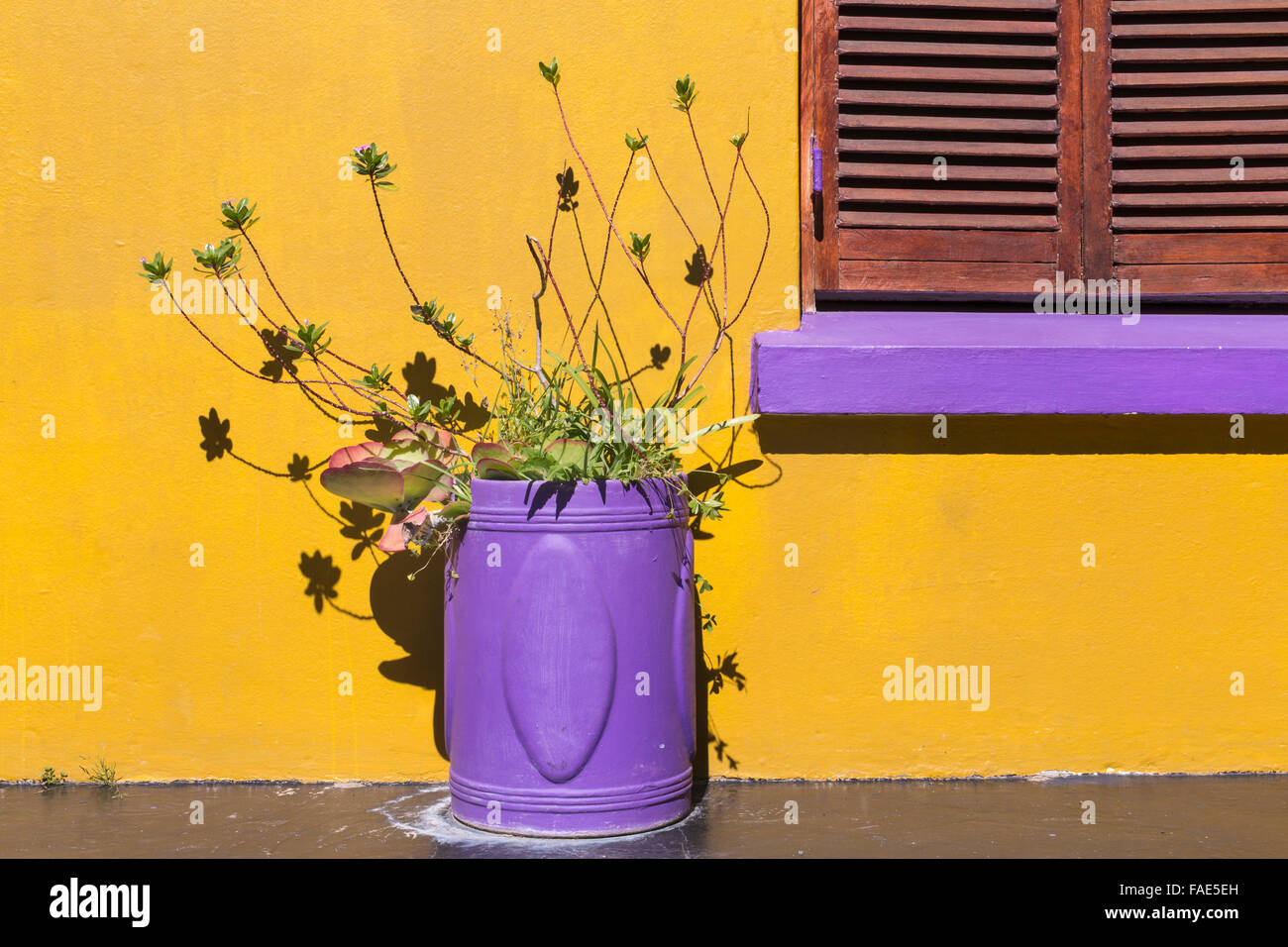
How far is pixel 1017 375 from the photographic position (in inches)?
142

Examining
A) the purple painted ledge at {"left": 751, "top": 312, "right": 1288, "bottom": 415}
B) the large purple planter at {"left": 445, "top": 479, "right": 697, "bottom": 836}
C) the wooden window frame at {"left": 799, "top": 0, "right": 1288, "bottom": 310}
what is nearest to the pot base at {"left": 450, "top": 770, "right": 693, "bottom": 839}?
the large purple planter at {"left": 445, "top": 479, "right": 697, "bottom": 836}

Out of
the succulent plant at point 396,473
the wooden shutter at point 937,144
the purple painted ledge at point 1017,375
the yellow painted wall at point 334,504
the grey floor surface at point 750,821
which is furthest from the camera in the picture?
the wooden shutter at point 937,144

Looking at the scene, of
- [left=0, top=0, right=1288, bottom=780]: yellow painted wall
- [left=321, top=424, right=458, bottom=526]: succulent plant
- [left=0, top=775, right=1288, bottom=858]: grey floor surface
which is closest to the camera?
[left=0, top=775, right=1288, bottom=858]: grey floor surface

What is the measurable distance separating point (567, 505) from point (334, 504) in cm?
100

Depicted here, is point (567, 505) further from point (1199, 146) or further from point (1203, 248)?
point (1199, 146)

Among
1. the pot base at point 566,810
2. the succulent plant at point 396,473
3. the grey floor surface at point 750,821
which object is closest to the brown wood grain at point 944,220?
the succulent plant at point 396,473

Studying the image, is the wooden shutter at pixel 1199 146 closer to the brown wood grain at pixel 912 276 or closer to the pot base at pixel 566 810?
the brown wood grain at pixel 912 276

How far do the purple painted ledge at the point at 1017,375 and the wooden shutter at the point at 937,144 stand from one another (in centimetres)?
35

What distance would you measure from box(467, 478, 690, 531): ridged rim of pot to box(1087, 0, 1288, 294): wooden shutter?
1848 millimetres

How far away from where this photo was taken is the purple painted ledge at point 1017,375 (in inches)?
141

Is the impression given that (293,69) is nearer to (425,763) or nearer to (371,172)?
(371,172)

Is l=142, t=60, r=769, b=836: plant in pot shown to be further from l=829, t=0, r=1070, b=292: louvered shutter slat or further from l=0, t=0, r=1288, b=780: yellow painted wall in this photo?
l=829, t=0, r=1070, b=292: louvered shutter slat

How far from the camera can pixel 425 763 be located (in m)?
3.77

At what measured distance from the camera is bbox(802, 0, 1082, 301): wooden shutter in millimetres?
3861
